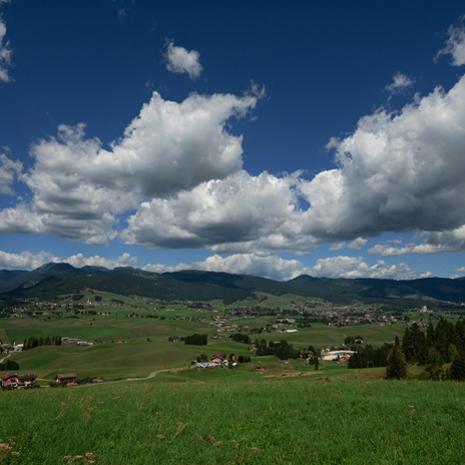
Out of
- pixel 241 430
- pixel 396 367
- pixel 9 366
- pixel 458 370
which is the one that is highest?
pixel 241 430

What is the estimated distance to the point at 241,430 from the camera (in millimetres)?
13938

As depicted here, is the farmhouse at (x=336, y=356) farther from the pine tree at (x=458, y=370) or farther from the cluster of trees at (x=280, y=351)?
the pine tree at (x=458, y=370)

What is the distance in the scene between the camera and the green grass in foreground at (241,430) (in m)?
10.8

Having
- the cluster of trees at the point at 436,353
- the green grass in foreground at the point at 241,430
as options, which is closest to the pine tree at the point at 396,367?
the cluster of trees at the point at 436,353

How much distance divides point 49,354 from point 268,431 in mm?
191492

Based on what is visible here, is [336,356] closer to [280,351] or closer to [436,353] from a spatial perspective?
[280,351]

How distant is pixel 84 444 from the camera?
37.9 feet

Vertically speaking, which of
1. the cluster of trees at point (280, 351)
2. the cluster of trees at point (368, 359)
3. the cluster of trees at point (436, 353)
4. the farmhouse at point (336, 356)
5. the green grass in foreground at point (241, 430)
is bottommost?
the farmhouse at point (336, 356)

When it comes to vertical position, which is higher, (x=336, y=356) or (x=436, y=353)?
(x=436, y=353)

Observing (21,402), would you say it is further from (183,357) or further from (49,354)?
(49,354)

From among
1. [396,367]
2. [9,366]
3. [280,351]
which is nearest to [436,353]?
[396,367]

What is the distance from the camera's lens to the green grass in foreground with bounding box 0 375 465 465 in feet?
35.4

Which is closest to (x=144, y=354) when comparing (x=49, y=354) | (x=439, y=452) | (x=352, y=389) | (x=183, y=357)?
(x=183, y=357)

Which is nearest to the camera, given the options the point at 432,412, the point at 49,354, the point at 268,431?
the point at 268,431
